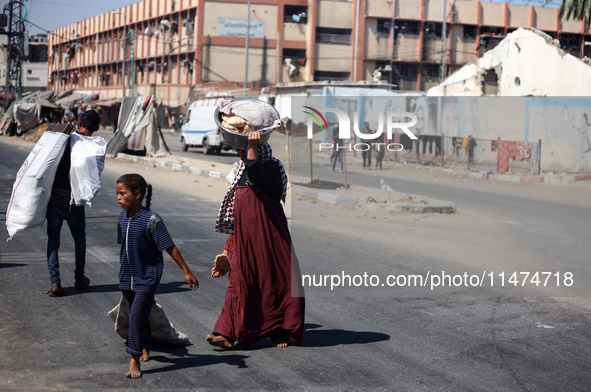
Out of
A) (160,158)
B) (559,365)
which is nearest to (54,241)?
(559,365)

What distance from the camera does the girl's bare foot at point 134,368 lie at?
4.28m

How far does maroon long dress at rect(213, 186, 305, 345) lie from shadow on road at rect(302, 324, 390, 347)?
0.26 metres

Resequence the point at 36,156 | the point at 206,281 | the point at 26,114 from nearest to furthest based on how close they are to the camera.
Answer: the point at 36,156, the point at 206,281, the point at 26,114

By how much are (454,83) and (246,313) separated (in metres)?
32.2

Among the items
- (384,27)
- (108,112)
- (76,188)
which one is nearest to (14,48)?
(108,112)

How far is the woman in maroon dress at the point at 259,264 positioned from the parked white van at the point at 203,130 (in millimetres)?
24761

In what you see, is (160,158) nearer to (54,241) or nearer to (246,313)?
(54,241)

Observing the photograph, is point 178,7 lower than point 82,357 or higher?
higher

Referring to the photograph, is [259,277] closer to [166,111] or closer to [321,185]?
[321,185]

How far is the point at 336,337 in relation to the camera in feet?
17.6

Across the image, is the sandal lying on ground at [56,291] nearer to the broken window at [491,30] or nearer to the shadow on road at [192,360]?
the shadow on road at [192,360]

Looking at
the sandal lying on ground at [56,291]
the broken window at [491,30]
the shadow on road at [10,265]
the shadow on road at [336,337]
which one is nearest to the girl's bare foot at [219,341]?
the shadow on road at [336,337]

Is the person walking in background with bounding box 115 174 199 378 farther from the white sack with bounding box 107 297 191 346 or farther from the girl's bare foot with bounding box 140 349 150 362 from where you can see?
the white sack with bounding box 107 297 191 346

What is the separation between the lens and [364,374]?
4500 millimetres
